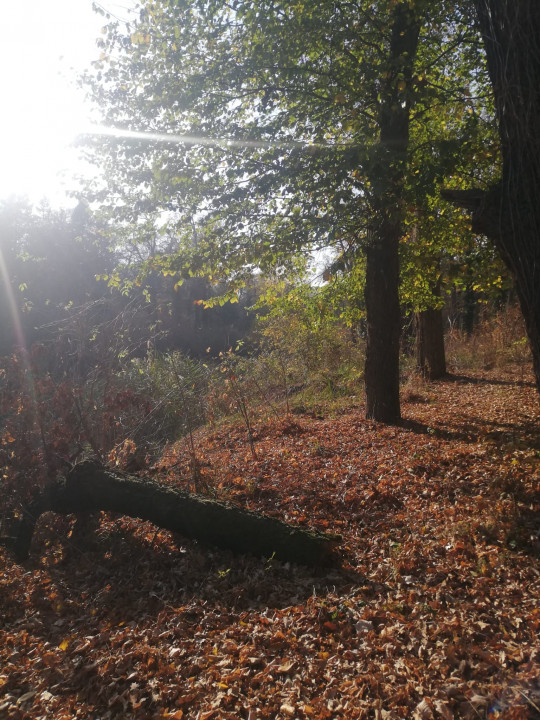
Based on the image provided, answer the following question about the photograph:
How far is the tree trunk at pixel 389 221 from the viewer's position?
17.0 ft

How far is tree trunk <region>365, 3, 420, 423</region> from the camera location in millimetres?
5180

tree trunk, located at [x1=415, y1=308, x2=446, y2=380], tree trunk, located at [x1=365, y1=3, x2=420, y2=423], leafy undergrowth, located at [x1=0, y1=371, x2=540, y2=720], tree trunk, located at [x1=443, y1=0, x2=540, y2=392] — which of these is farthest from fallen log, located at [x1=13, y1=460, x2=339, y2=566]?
tree trunk, located at [x1=415, y1=308, x2=446, y2=380]

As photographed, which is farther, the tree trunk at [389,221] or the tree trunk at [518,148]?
the tree trunk at [389,221]

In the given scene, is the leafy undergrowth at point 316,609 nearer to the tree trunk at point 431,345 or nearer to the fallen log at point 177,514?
the fallen log at point 177,514

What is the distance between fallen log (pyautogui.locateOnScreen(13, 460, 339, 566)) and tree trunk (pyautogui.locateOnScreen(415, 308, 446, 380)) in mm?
8499

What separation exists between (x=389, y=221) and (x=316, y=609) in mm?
4453

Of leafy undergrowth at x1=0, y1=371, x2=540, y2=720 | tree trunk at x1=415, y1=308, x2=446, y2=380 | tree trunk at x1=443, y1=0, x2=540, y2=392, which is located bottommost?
leafy undergrowth at x1=0, y1=371, x2=540, y2=720

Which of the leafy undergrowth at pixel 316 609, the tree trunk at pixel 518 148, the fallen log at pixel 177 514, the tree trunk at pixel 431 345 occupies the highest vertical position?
the tree trunk at pixel 518 148

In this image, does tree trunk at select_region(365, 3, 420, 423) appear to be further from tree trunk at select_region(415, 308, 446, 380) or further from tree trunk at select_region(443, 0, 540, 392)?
tree trunk at select_region(415, 308, 446, 380)

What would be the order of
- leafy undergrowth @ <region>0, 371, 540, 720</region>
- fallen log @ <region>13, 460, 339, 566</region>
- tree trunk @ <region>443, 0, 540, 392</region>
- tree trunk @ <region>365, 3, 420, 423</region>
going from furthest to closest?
tree trunk @ <region>365, 3, 420, 423</region>
fallen log @ <region>13, 460, 339, 566</region>
tree trunk @ <region>443, 0, 540, 392</region>
leafy undergrowth @ <region>0, 371, 540, 720</region>

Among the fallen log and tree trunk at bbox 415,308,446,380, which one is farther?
tree trunk at bbox 415,308,446,380

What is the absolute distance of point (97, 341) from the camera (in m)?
8.45

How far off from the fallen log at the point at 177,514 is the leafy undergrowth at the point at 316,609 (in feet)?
0.56

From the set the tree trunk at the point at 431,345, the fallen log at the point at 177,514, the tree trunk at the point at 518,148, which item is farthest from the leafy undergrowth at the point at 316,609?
the tree trunk at the point at 431,345
